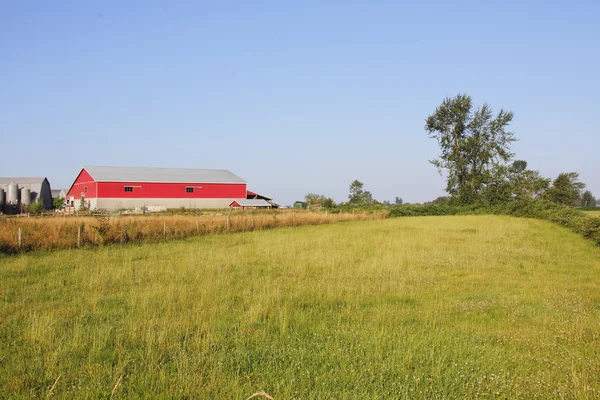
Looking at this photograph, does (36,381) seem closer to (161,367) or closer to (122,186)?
(161,367)

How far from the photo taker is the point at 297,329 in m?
7.07

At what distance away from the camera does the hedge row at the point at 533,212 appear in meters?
22.3

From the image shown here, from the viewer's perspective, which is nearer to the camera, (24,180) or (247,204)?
(247,204)

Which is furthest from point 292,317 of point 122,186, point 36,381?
point 122,186

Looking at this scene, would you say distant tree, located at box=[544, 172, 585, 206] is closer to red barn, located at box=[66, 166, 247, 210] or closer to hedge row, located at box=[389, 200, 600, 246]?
hedge row, located at box=[389, 200, 600, 246]

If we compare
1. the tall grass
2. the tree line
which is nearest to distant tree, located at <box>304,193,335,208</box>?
the tree line

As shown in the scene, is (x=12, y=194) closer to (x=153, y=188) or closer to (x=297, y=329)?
(x=153, y=188)

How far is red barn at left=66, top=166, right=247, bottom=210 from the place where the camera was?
4922cm

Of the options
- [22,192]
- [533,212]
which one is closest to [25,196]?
[22,192]

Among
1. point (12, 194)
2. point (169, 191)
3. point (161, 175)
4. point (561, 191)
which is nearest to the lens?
point (12, 194)

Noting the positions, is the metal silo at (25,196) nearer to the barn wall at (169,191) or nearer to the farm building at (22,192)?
the farm building at (22,192)

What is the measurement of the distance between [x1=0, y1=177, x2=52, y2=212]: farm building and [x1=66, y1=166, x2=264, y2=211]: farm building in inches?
162

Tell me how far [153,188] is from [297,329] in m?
47.9

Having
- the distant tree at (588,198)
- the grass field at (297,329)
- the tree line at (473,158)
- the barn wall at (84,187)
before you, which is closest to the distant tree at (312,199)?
the tree line at (473,158)
